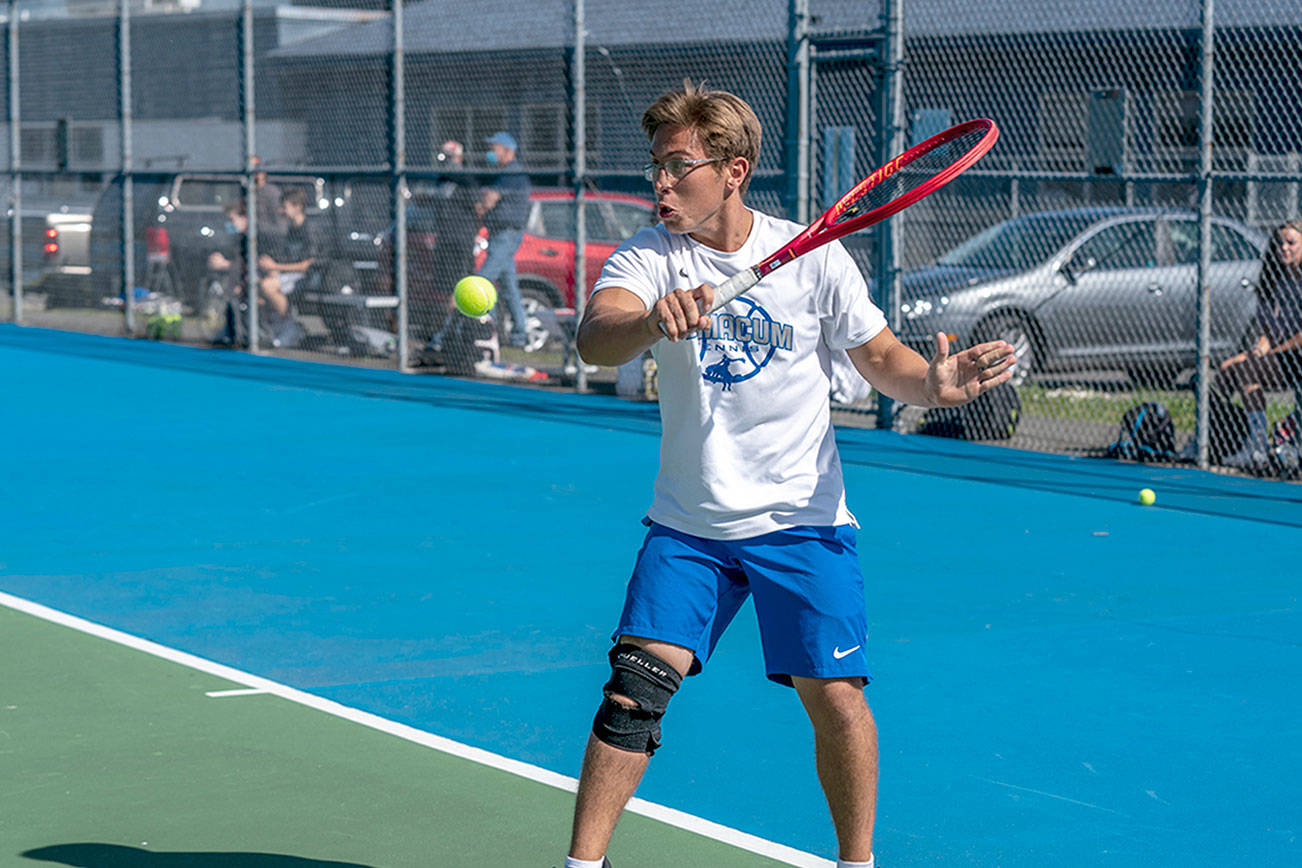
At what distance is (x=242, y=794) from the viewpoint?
516 cm

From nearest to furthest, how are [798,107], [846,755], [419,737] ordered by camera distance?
1. [846,755]
2. [419,737]
3. [798,107]

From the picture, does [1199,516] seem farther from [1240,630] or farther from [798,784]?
[798,784]

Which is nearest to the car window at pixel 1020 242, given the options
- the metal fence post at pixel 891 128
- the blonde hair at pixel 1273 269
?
the metal fence post at pixel 891 128

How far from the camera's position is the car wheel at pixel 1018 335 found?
1478 cm

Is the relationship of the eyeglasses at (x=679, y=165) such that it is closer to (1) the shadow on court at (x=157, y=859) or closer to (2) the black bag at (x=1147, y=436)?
(1) the shadow on court at (x=157, y=859)

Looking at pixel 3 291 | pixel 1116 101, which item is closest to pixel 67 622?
pixel 1116 101

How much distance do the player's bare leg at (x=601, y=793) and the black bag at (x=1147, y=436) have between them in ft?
28.9

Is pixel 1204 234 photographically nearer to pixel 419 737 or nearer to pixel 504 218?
pixel 504 218

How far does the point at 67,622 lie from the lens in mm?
7293

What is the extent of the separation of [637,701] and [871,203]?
153cm

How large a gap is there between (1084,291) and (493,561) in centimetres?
807

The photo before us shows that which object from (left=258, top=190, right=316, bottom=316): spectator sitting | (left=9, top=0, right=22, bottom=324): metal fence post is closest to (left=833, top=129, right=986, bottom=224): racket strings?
(left=258, top=190, right=316, bottom=316): spectator sitting

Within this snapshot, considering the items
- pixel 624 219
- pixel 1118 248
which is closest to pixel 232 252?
pixel 624 219

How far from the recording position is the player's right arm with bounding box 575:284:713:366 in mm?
3791
